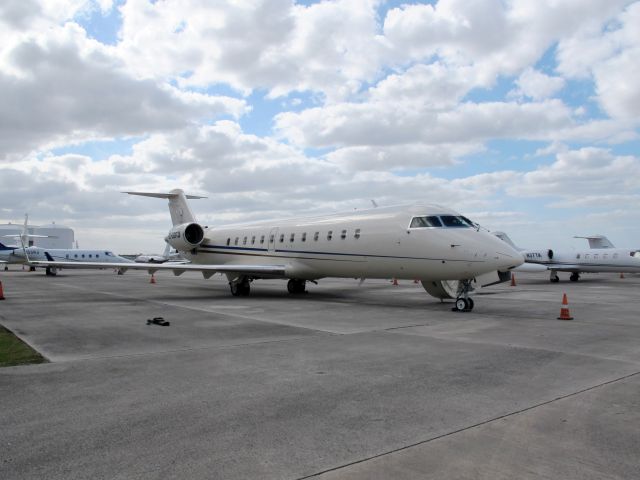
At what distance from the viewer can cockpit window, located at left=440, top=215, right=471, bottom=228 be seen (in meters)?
13.4

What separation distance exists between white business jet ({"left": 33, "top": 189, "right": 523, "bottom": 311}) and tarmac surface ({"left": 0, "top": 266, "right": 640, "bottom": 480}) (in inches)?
128

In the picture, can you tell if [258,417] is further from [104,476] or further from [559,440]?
[559,440]

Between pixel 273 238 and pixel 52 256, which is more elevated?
pixel 273 238

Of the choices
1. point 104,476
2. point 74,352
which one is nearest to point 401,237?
point 74,352

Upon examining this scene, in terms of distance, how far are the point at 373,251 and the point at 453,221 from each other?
2.64 metres

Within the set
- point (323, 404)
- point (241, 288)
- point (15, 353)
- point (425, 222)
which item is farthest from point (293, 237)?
point (323, 404)

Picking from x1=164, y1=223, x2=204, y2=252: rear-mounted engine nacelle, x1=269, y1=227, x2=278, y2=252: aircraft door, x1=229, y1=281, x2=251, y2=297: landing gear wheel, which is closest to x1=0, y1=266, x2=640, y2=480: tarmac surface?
x1=229, y1=281, x2=251, y2=297: landing gear wheel

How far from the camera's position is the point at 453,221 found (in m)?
13.5

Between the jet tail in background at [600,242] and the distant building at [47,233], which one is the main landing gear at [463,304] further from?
the distant building at [47,233]

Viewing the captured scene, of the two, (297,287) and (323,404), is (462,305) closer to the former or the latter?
(297,287)

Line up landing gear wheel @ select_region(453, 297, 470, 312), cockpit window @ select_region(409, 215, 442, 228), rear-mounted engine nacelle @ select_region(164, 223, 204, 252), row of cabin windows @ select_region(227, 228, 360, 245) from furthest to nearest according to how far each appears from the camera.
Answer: rear-mounted engine nacelle @ select_region(164, 223, 204, 252) < row of cabin windows @ select_region(227, 228, 360, 245) < cockpit window @ select_region(409, 215, 442, 228) < landing gear wheel @ select_region(453, 297, 470, 312)

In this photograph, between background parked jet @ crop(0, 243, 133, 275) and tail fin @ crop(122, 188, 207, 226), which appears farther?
background parked jet @ crop(0, 243, 133, 275)

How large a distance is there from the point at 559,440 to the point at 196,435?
279 cm

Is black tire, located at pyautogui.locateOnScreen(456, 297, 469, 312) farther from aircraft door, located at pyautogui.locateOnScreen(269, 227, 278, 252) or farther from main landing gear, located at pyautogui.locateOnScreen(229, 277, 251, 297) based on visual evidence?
main landing gear, located at pyautogui.locateOnScreen(229, 277, 251, 297)
